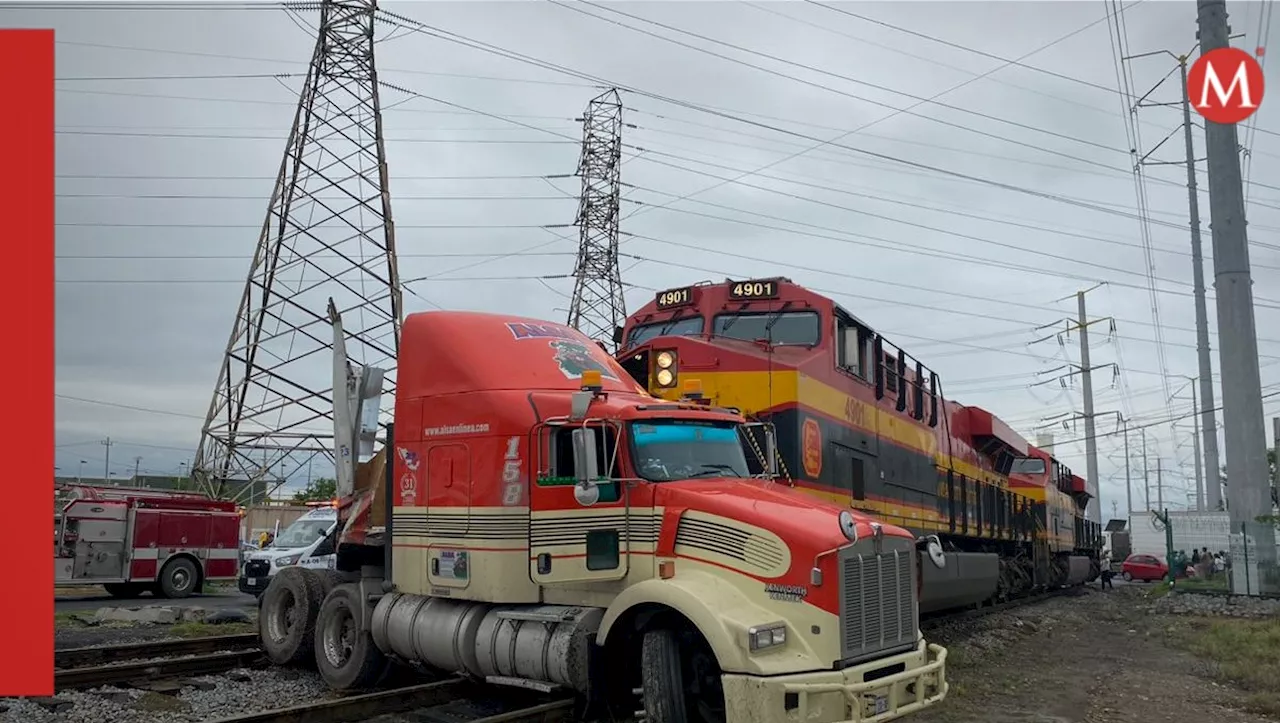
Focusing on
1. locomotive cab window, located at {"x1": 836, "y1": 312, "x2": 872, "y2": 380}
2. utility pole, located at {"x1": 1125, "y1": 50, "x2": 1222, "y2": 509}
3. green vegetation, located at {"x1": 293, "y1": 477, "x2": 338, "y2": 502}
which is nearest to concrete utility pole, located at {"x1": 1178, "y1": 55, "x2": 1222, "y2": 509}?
utility pole, located at {"x1": 1125, "y1": 50, "x2": 1222, "y2": 509}

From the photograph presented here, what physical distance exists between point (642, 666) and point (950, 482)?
12086 millimetres

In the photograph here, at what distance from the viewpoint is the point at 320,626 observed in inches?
434

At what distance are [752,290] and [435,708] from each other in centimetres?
653

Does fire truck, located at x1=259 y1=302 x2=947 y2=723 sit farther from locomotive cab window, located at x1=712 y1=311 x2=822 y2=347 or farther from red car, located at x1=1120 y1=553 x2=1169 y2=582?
red car, located at x1=1120 y1=553 x2=1169 y2=582

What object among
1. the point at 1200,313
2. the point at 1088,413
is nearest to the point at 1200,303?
the point at 1200,313

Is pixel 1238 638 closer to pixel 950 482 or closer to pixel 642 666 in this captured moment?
pixel 950 482

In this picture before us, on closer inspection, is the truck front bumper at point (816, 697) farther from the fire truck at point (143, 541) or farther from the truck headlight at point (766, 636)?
the fire truck at point (143, 541)

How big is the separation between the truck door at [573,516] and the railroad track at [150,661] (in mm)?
5018

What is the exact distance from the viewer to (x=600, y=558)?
847 centimetres

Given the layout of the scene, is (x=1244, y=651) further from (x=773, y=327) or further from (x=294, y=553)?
(x=294, y=553)

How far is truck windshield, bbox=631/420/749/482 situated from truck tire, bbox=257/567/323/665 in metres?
5.32

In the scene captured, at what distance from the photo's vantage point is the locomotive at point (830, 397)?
11.2m

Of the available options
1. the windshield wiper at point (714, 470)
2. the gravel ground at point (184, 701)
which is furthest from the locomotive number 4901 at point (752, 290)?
the gravel ground at point (184, 701)

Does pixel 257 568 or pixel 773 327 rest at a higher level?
Result: pixel 773 327
